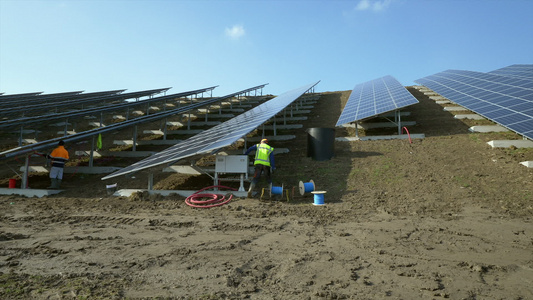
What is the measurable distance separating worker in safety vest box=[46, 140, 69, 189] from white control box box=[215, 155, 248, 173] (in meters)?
6.14

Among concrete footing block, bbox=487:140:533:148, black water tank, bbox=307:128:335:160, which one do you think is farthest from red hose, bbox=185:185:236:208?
concrete footing block, bbox=487:140:533:148

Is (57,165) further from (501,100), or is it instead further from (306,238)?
(501,100)

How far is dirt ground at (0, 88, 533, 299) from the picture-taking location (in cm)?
347

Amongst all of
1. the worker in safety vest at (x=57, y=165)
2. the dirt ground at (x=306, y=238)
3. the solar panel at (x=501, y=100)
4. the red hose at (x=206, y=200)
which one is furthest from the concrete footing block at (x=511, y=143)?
the worker in safety vest at (x=57, y=165)

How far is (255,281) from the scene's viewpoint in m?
3.61

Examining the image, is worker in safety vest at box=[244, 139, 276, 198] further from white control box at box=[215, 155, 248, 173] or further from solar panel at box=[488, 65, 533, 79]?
solar panel at box=[488, 65, 533, 79]

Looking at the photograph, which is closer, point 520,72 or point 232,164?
point 232,164

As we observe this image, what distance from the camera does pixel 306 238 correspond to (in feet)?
17.2

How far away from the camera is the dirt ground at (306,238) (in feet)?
11.4

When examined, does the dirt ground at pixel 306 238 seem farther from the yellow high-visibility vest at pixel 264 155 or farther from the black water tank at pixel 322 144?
the yellow high-visibility vest at pixel 264 155

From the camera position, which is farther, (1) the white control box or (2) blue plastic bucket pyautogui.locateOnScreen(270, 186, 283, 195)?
(1) the white control box

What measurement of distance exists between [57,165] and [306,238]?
9.97 metres

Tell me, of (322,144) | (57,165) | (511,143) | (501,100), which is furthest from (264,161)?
(501,100)

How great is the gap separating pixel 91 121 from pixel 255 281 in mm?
23783
